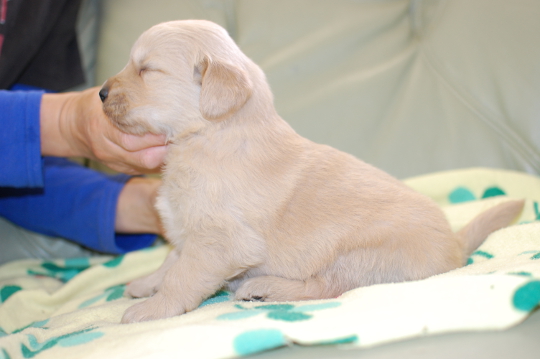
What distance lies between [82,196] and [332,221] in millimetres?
1770

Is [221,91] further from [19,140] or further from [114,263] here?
[114,263]

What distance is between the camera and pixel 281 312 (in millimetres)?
1249

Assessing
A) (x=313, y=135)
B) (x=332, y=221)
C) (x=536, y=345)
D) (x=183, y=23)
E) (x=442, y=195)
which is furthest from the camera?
(x=313, y=135)

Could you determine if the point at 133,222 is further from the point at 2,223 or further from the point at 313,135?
the point at 313,135

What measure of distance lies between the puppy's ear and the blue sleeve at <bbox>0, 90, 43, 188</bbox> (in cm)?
98

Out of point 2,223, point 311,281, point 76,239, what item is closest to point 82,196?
point 76,239

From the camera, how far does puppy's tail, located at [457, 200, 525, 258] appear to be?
6.54 ft

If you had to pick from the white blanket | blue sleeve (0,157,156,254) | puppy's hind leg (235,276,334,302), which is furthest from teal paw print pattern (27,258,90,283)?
puppy's hind leg (235,276,334,302)

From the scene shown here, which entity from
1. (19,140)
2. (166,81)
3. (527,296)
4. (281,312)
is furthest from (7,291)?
(527,296)

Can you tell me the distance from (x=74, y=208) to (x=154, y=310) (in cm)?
145

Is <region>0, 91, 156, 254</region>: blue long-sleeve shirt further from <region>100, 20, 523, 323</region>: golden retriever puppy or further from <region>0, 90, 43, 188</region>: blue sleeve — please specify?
<region>100, 20, 523, 323</region>: golden retriever puppy

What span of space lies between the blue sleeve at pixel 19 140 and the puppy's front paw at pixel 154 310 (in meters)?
1.00

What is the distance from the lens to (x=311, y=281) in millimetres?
1693

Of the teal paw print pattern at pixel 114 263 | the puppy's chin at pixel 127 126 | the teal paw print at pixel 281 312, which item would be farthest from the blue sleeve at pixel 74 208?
the teal paw print at pixel 281 312
